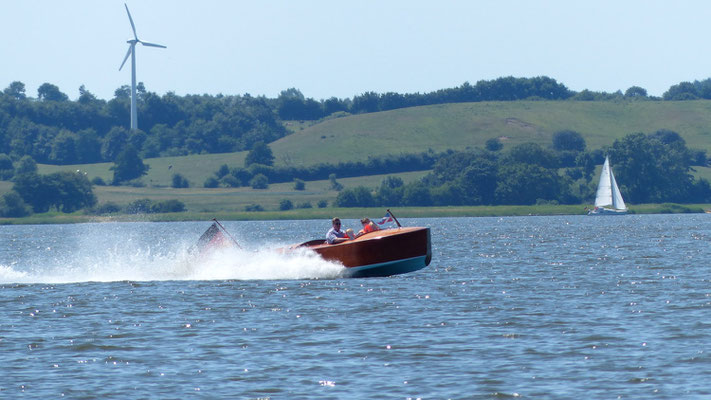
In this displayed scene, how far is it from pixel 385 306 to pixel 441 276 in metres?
11.5

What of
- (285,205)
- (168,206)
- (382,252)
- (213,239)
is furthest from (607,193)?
(382,252)

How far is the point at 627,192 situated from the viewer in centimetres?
19275

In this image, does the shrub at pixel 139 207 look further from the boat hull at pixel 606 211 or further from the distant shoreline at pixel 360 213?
the boat hull at pixel 606 211

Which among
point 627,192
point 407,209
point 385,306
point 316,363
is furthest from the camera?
point 627,192

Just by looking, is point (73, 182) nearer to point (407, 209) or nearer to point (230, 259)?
point (407, 209)

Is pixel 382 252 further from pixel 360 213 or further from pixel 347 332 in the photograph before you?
pixel 360 213

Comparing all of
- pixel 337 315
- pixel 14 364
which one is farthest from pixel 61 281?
pixel 14 364

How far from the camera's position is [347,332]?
1035 inches

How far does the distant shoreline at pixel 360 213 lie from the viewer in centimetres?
17025

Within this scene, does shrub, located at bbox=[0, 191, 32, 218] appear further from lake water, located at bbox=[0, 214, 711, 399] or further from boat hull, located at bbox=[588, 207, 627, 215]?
lake water, located at bbox=[0, 214, 711, 399]

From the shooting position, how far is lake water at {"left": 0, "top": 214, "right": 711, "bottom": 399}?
20219 mm

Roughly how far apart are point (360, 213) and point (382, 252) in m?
136

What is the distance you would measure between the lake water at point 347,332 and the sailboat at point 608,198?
124 meters

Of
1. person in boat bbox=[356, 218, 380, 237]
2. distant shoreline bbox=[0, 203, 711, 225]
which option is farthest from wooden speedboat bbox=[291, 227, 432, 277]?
distant shoreline bbox=[0, 203, 711, 225]
